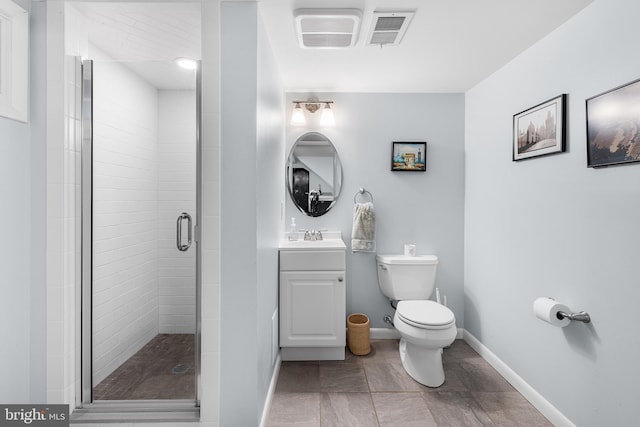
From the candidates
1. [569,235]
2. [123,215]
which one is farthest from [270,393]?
[569,235]

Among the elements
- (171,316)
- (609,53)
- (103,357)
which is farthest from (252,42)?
(103,357)

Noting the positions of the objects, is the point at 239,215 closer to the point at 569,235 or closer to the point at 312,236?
the point at 312,236

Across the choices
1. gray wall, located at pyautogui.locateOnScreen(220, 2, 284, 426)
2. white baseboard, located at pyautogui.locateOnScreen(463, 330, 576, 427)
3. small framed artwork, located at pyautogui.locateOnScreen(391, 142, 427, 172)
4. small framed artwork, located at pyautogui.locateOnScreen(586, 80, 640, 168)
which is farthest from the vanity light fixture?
white baseboard, located at pyautogui.locateOnScreen(463, 330, 576, 427)

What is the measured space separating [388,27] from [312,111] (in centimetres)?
121

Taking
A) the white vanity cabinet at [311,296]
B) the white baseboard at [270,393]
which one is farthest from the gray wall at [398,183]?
the white baseboard at [270,393]

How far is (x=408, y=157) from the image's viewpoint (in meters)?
2.92

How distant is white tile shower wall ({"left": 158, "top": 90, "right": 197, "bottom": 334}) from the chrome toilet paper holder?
192cm

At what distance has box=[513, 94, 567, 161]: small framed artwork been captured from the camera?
5.82ft

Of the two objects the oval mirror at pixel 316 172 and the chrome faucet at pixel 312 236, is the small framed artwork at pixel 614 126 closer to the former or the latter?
the oval mirror at pixel 316 172

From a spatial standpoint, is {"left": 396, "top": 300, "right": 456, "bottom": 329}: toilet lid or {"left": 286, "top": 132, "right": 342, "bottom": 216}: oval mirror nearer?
{"left": 396, "top": 300, "right": 456, "bottom": 329}: toilet lid

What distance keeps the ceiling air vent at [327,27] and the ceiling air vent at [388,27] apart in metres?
0.10

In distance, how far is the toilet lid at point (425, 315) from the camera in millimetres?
2105

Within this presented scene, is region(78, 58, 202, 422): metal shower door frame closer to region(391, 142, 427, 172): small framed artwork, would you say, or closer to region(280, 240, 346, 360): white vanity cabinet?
region(280, 240, 346, 360): white vanity cabinet

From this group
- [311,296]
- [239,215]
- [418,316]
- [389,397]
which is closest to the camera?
[239,215]
